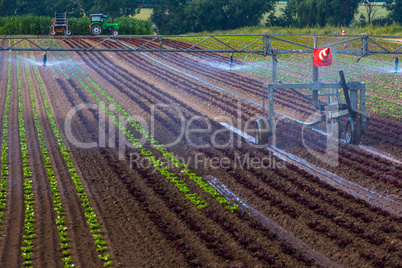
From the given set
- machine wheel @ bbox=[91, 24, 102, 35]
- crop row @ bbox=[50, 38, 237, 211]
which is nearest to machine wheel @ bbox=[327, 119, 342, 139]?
crop row @ bbox=[50, 38, 237, 211]

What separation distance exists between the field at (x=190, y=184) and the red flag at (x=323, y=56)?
103 inches

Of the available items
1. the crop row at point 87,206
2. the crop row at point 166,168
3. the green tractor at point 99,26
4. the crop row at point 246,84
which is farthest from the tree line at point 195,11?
the crop row at point 87,206

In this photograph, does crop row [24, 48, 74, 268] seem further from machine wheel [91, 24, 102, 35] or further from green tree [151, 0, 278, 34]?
green tree [151, 0, 278, 34]

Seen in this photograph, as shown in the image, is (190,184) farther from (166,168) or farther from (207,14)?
(207,14)

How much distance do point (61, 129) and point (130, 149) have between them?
3911mm

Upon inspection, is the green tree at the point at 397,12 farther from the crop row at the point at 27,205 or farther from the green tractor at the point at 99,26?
the crop row at the point at 27,205

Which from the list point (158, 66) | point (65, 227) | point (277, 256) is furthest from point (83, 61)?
point (277, 256)

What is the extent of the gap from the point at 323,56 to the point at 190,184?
595 centimetres

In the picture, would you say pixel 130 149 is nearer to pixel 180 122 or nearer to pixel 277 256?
pixel 180 122

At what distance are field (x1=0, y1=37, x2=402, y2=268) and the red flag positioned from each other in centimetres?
261

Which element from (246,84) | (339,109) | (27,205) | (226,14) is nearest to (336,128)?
(339,109)

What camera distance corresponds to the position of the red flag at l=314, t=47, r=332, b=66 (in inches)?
515

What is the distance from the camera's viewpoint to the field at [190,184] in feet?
25.3

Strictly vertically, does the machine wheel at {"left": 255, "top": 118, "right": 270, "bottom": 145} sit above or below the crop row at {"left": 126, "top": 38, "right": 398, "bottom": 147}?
below
